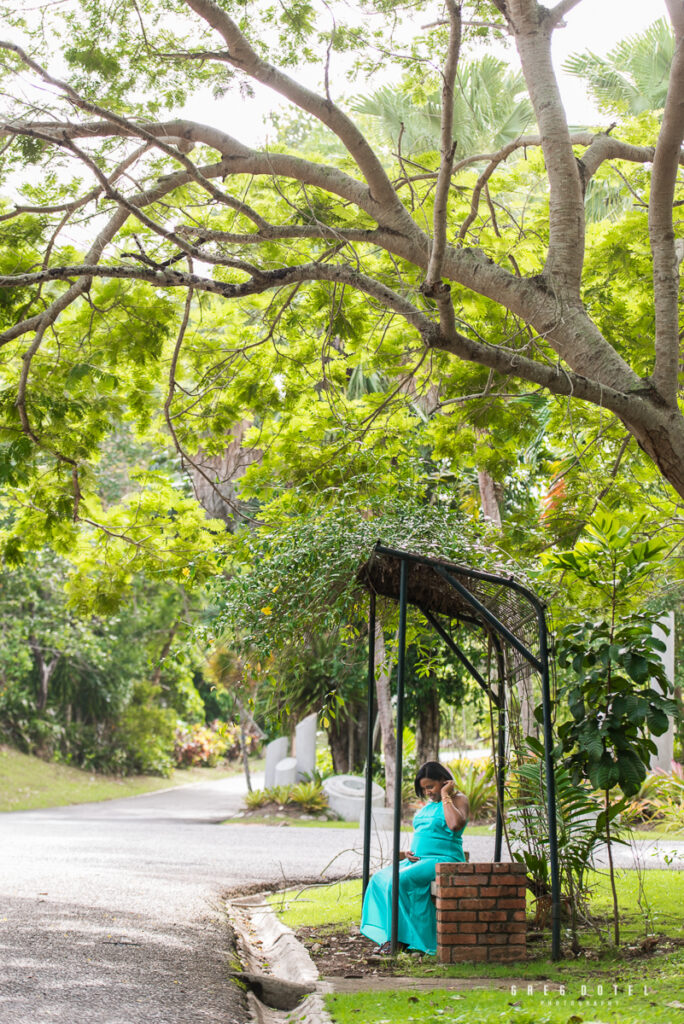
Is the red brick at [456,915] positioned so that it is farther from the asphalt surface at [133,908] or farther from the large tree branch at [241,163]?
the large tree branch at [241,163]

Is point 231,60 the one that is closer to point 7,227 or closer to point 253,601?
point 7,227

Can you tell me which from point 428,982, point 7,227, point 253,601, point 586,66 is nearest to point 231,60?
point 7,227

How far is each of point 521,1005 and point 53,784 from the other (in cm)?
2405

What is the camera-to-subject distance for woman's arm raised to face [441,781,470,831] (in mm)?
6824

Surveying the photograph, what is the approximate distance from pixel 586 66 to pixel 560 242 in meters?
13.5

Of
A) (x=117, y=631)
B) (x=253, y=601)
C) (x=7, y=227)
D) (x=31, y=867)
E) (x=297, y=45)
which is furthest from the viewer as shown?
(x=117, y=631)

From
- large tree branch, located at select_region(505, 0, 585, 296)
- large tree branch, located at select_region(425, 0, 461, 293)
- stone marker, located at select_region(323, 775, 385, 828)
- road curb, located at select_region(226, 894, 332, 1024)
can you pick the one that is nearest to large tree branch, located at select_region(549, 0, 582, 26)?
large tree branch, located at select_region(505, 0, 585, 296)

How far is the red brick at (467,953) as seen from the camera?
629 centimetres

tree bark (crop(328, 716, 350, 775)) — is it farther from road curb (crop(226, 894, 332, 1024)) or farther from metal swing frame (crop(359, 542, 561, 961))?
metal swing frame (crop(359, 542, 561, 961))

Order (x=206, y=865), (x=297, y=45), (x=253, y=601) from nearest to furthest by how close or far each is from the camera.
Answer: (x=253, y=601) → (x=297, y=45) → (x=206, y=865)

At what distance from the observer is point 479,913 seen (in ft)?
20.8

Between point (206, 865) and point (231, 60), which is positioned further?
point (206, 865)

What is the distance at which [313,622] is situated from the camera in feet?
23.0

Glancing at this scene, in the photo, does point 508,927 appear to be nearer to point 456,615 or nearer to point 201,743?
point 456,615
